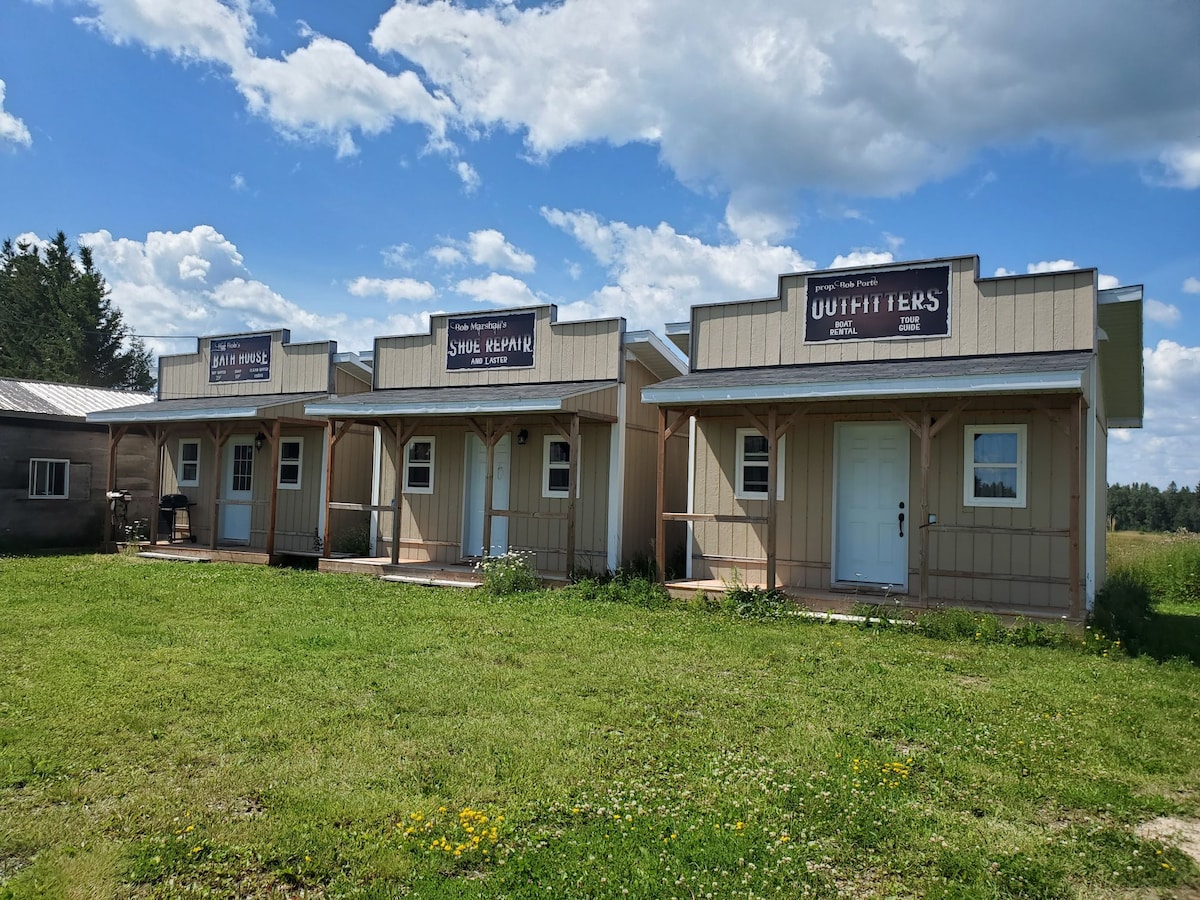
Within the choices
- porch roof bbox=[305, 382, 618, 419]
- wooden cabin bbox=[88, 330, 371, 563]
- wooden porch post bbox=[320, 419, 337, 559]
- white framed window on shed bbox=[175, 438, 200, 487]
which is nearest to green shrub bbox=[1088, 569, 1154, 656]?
porch roof bbox=[305, 382, 618, 419]

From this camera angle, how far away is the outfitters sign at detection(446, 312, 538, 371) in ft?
45.8

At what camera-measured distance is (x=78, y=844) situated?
149 inches

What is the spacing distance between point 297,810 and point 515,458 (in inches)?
383

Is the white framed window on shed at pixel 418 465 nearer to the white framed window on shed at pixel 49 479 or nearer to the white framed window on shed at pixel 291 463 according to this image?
the white framed window on shed at pixel 291 463

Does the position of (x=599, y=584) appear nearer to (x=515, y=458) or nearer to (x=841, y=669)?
(x=515, y=458)

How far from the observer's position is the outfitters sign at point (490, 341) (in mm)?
13969

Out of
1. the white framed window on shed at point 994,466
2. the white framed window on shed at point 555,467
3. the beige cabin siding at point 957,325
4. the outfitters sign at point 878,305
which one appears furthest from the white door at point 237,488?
the white framed window on shed at point 994,466

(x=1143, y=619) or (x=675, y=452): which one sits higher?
(x=675, y=452)

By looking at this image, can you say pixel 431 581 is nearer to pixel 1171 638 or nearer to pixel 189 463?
pixel 189 463

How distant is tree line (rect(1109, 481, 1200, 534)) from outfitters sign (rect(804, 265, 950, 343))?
3099 inches

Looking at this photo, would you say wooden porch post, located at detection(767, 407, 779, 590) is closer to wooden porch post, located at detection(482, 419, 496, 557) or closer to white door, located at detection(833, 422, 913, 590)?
white door, located at detection(833, 422, 913, 590)

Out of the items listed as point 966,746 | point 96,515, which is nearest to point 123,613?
point 966,746

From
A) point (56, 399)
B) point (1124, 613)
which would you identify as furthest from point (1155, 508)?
point (56, 399)

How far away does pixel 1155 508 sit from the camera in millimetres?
82562
